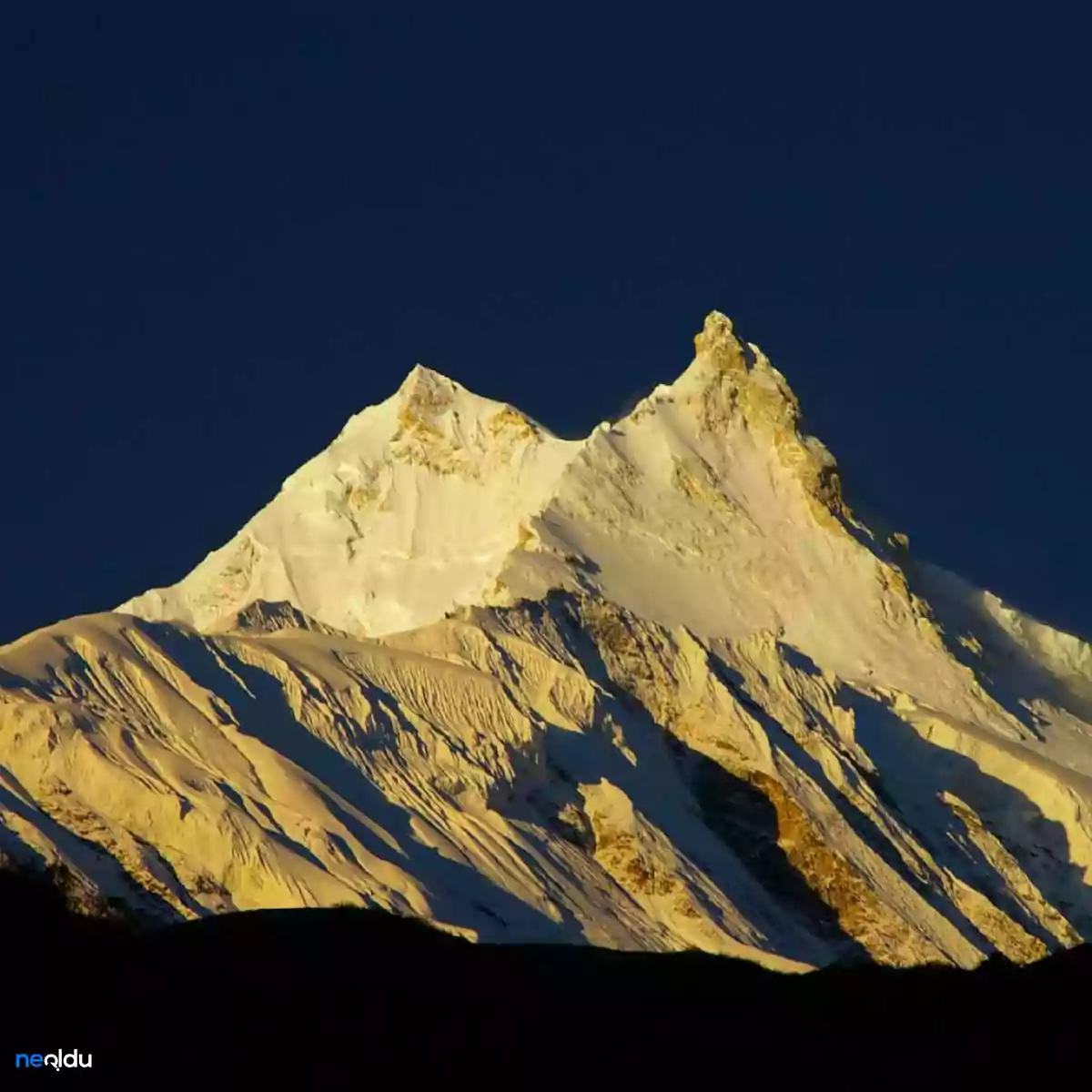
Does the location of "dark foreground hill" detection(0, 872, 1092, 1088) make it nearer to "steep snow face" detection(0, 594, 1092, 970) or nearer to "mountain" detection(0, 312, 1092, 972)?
"mountain" detection(0, 312, 1092, 972)

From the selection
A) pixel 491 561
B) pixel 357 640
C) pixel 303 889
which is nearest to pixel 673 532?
pixel 491 561

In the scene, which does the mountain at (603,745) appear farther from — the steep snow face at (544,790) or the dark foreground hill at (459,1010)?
the dark foreground hill at (459,1010)

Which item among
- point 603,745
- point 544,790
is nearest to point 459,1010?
point 544,790

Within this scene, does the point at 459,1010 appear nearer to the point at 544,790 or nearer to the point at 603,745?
the point at 544,790

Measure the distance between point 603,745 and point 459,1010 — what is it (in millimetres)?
104057

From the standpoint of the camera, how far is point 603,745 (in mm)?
153500

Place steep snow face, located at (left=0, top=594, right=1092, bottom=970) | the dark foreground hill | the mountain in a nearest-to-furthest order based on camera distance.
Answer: the dark foreground hill, steep snow face, located at (left=0, top=594, right=1092, bottom=970), the mountain

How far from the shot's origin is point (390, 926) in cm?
5347

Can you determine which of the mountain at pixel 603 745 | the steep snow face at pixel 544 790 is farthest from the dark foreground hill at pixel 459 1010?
the steep snow face at pixel 544 790

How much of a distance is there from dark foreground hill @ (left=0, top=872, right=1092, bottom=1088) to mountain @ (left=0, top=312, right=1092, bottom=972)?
4639 cm

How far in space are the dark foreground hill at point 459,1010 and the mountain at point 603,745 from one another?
4639 centimetres

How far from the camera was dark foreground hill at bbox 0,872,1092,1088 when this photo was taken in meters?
47.2

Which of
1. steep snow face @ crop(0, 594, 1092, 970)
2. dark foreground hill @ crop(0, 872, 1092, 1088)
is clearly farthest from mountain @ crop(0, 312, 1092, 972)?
dark foreground hill @ crop(0, 872, 1092, 1088)

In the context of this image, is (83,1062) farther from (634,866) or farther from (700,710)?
(700,710)
